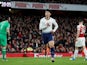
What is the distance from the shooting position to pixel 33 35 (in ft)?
108

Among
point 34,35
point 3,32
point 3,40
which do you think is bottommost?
point 34,35

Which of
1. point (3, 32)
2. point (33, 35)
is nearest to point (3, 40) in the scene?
point (3, 32)

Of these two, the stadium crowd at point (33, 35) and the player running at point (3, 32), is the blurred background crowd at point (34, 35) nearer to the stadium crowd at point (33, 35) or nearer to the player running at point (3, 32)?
the stadium crowd at point (33, 35)

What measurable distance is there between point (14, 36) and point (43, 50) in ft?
10.5

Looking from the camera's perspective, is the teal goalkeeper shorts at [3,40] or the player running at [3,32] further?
the teal goalkeeper shorts at [3,40]

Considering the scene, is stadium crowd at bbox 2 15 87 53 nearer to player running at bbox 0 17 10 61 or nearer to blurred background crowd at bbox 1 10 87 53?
blurred background crowd at bbox 1 10 87 53

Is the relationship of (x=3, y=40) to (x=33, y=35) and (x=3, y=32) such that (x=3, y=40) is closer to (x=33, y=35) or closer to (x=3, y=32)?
(x=3, y=32)

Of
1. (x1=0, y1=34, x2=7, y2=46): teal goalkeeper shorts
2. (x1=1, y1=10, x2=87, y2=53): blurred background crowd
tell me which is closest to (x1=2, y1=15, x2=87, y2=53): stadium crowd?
(x1=1, y1=10, x2=87, y2=53): blurred background crowd

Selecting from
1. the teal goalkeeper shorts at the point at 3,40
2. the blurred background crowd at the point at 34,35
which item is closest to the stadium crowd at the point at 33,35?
the blurred background crowd at the point at 34,35

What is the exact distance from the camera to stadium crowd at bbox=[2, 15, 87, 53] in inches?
1164

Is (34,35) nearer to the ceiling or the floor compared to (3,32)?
nearer to the floor

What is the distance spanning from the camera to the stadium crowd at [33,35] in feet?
97.0

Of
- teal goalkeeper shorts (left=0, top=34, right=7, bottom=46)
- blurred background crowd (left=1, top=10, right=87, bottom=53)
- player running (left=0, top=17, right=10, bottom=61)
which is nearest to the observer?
player running (left=0, top=17, right=10, bottom=61)

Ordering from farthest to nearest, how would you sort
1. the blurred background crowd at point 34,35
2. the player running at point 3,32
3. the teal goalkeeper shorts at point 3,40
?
the blurred background crowd at point 34,35 < the teal goalkeeper shorts at point 3,40 < the player running at point 3,32
